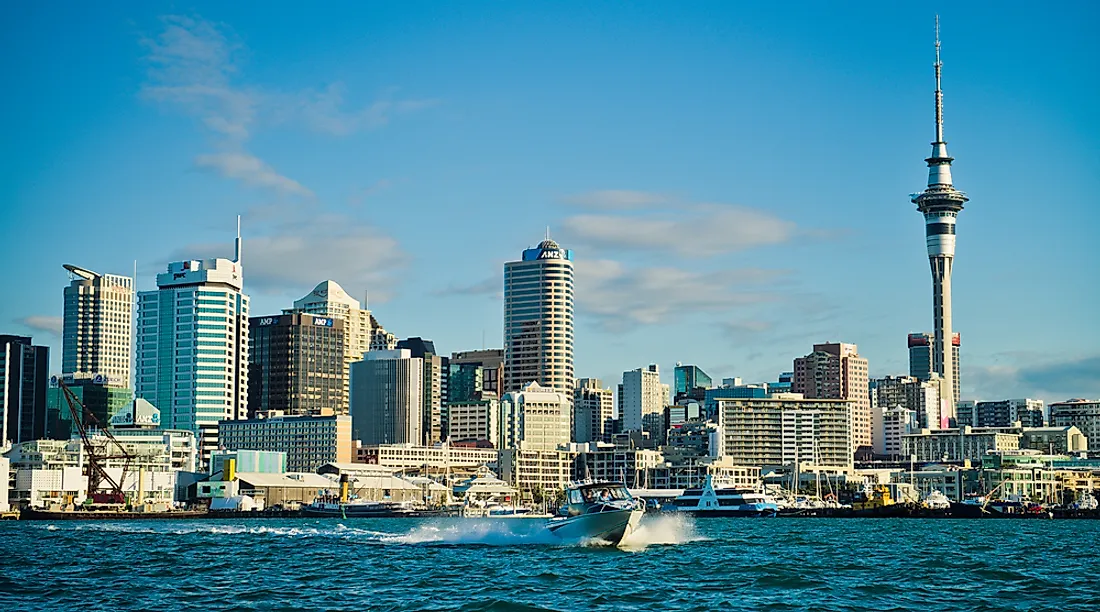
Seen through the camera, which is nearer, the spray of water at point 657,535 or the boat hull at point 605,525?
the boat hull at point 605,525

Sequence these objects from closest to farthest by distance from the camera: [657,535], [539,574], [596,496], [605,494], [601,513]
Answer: [539,574] → [601,513] → [605,494] → [596,496] → [657,535]

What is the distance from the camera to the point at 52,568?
A: 251 ft

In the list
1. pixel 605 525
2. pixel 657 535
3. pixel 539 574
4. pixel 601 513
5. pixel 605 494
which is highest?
pixel 605 494

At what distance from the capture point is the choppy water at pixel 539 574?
59.0 metres

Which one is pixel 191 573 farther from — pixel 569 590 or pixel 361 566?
pixel 569 590

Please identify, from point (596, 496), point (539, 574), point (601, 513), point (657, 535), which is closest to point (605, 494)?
point (596, 496)

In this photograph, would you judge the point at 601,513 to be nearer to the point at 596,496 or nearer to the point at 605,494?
the point at 605,494

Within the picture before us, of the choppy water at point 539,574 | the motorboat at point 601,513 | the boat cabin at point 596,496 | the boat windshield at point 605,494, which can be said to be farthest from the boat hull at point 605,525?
the boat windshield at point 605,494

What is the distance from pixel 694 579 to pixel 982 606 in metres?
14.7

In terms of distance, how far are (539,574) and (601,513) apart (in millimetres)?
17086

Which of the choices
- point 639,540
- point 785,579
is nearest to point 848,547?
point 639,540

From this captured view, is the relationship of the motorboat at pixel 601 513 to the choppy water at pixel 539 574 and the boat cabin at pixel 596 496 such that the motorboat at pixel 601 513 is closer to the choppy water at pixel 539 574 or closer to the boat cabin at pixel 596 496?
the boat cabin at pixel 596 496

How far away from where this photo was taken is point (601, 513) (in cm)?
8625

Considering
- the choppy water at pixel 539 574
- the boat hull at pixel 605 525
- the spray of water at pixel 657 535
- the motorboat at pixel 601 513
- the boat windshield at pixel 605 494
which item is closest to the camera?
the choppy water at pixel 539 574
